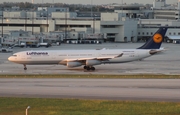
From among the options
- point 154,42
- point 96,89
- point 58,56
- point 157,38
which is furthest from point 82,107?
point 157,38

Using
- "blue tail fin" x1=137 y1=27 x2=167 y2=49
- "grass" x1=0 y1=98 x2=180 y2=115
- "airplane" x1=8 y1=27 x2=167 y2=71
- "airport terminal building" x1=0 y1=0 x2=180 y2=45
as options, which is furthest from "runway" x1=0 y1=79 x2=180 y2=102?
"airport terminal building" x1=0 y1=0 x2=180 y2=45

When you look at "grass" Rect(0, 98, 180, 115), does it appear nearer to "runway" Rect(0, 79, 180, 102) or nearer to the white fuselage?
"runway" Rect(0, 79, 180, 102)

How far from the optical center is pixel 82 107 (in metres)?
32.9

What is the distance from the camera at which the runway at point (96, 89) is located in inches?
1473

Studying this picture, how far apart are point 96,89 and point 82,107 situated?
770 cm

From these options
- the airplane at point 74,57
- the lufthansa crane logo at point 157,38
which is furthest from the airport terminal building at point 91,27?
the airplane at point 74,57

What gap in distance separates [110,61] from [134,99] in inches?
944

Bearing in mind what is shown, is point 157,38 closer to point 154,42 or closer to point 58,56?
point 154,42

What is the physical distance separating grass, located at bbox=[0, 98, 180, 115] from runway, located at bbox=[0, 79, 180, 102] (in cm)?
211

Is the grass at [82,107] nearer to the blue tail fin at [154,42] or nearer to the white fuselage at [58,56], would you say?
the white fuselage at [58,56]

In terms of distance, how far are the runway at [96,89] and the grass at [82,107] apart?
2.11m

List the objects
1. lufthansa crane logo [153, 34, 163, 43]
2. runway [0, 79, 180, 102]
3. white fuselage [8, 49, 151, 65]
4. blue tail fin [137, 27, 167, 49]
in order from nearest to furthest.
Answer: runway [0, 79, 180, 102], white fuselage [8, 49, 151, 65], blue tail fin [137, 27, 167, 49], lufthansa crane logo [153, 34, 163, 43]

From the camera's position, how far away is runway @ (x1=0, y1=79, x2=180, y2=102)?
37.4m

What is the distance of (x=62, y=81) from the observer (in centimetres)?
4550
